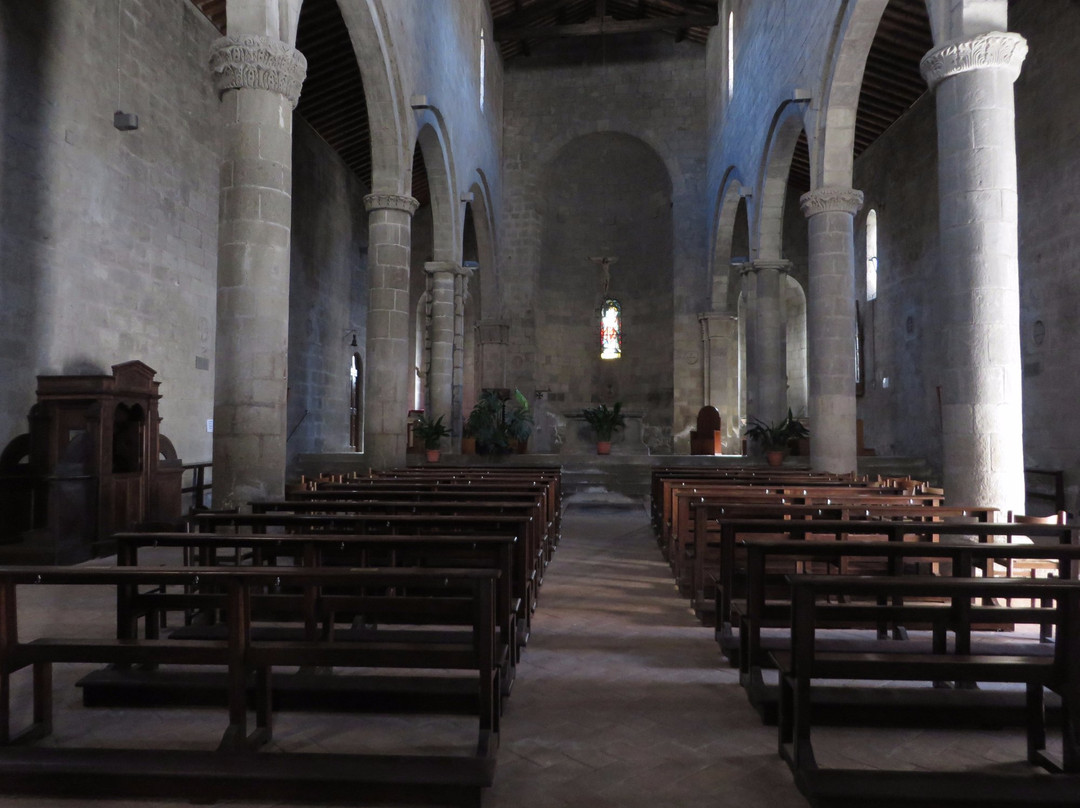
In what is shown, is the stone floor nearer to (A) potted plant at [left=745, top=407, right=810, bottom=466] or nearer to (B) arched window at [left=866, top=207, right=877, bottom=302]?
(A) potted plant at [left=745, top=407, right=810, bottom=466]

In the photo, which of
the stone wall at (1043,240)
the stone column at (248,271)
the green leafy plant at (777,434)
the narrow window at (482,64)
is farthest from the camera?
the narrow window at (482,64)

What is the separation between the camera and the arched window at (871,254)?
16891 millimetres

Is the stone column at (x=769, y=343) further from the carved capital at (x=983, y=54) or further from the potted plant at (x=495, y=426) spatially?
the carved capital at (x=983, y=54)

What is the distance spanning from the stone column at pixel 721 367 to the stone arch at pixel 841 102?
8.60 m

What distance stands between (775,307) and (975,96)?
27.7 ft

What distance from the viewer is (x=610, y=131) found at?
2050 cm

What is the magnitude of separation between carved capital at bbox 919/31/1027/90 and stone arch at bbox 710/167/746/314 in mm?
10619

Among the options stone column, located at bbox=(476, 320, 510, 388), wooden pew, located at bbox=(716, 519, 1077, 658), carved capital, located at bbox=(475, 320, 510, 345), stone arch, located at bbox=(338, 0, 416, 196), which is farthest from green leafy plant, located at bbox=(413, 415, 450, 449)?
wooden pew, located at bbox=(716, 519, 1077, 658)

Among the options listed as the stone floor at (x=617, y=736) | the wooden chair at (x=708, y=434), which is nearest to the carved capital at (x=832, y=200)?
the wooden chair at (x=708, y=434)

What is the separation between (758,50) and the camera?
14516mm

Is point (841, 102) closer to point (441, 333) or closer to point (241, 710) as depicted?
point (441, 333)

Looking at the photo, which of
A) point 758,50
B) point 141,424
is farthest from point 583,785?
point 758,50

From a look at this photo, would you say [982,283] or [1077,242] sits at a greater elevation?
Answer: [1077,242]

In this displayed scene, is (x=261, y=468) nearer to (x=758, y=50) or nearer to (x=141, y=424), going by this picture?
(x=141, y=424)
